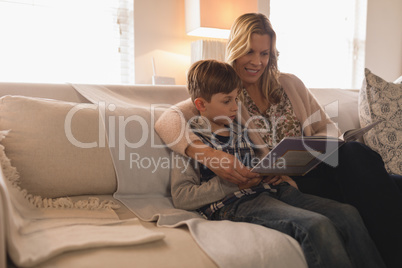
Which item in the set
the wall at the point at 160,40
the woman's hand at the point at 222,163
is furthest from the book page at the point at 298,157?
the wall at the point at 160,40

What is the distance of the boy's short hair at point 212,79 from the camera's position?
1.15 metres

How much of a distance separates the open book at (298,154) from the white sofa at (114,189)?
0.24 meters

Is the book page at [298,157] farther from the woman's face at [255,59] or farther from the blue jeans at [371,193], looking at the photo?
the woman's face at [255,59]

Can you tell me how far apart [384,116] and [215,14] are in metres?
1.02

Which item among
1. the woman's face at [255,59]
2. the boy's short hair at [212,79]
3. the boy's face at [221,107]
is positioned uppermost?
the woman's face at [255,59]

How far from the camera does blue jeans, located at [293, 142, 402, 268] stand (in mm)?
953

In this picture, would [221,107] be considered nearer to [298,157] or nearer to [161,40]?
[298,157]

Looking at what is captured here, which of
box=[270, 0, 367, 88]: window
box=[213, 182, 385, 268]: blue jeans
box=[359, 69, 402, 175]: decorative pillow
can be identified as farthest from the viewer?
box=[270, 0, 367, 88]: window

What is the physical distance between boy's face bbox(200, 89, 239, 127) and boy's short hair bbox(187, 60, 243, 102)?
0.04 ft

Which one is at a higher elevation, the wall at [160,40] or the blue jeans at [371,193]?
the wall at [160,40]

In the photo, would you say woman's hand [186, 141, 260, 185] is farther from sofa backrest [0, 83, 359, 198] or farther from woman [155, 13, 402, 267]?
sofa backrest [0, 83, 359, 198]

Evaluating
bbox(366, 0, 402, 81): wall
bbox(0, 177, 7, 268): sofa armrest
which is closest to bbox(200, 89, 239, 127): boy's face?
bbox(0, 177, 7, 268): sofa armrest

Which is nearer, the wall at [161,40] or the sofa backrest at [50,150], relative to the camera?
the sofa backrest at [50,150]

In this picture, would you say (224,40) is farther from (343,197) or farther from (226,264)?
(226,264)
